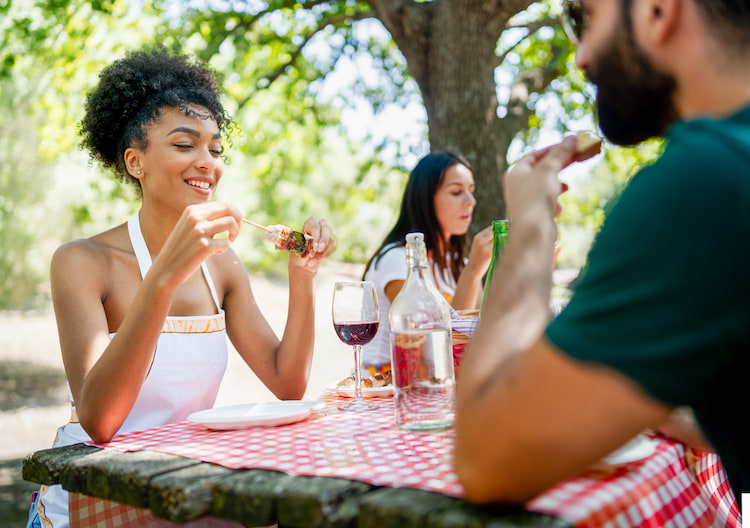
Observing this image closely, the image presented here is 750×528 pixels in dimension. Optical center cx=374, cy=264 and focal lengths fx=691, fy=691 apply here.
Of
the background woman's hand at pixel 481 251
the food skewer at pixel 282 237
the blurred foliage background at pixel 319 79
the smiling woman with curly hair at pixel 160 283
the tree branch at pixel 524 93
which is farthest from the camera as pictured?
the tree branch at pixel 524 93

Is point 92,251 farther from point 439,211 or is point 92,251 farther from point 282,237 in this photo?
point 439,211

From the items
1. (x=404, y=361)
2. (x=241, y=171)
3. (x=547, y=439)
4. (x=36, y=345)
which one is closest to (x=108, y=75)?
(x=404, y=361)

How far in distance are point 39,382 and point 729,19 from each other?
13302 millimetres

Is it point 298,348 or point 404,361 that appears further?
point 298,348

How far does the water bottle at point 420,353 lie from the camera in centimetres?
159

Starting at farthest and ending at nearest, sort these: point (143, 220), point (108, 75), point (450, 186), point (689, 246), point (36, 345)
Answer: point (36, 345), point (450, 186), point (108, 75), point (143, 220), point (689, 246)

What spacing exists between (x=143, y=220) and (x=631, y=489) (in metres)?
1.91

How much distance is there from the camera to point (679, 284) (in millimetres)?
799

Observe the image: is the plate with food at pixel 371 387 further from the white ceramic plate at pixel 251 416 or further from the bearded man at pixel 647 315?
the bearded man at pixel 647 315

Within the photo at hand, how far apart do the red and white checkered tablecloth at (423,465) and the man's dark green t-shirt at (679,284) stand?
255mm

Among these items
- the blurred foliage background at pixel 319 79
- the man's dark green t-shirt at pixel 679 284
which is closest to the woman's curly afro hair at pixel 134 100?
the blurred foliage background at pixel 319 79

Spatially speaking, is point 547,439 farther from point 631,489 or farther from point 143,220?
point 143,220

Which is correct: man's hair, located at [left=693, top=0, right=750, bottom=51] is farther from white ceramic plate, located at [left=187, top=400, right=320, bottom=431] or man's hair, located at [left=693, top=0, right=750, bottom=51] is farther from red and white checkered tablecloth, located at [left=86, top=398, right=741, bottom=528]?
white ceramic plate, located at [left=187, top=400, right=320, bottom=431]

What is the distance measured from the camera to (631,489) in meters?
1.08
